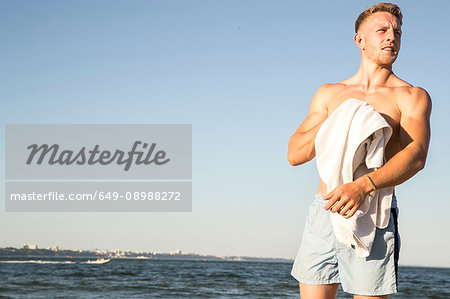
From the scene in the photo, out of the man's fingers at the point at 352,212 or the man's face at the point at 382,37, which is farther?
the man's face at the point at 382,37

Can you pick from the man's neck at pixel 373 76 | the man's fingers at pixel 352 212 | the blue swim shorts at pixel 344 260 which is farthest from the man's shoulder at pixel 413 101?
the man's fingers at pixel 352 212

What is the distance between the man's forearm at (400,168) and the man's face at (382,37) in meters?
0.44

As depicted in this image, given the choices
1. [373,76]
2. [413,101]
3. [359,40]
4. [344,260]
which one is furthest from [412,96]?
[344,260]

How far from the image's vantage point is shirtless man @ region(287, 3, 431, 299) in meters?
1.94

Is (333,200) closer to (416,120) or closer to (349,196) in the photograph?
(349,196)

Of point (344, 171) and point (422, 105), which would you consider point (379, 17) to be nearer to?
point (422, 105)

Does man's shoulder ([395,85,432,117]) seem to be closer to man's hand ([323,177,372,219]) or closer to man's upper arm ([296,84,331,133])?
man's upper arm ([296,84,331,133])

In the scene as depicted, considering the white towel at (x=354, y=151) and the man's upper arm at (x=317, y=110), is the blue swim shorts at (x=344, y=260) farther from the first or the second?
the man's upper arm at (x=317, y=110)

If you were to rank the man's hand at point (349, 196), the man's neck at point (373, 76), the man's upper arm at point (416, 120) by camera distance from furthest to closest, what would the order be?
the man's neck at point (373, 76) → the man's upper arm at point (416, 120) → the man's hand at point (349, 196)

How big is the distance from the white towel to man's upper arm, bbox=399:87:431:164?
0.14 metres

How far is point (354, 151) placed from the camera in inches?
76.0

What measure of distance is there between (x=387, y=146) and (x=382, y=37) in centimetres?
47

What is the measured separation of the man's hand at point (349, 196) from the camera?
1.88 m

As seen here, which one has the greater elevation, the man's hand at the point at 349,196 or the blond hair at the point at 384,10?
the blond hair at the point at 384,10
